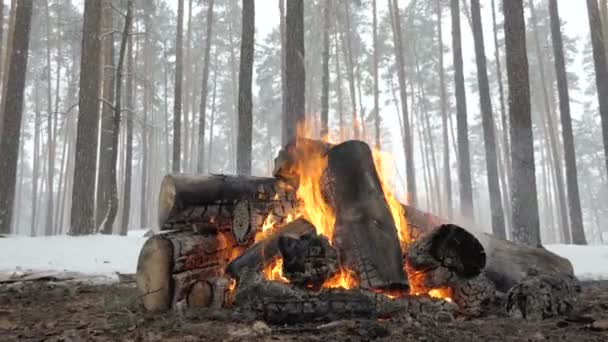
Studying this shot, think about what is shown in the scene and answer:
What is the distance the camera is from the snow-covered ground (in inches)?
262

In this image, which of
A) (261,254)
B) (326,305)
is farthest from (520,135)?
(326,305)

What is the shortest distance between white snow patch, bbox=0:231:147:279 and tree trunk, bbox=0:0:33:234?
2.60 metres

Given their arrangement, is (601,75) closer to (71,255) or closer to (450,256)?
(450,256)

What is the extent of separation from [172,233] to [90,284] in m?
2.28

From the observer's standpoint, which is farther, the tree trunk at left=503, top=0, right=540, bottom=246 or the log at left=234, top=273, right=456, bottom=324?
the tree trunk at left=503, top=0, right=540, bottom=246

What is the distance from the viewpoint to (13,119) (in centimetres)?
1033

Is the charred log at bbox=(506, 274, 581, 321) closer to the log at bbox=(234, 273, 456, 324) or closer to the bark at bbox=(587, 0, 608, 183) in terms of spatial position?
the log at bbox=(234, 273, 456, 324)

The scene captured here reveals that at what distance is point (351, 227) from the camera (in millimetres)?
4027

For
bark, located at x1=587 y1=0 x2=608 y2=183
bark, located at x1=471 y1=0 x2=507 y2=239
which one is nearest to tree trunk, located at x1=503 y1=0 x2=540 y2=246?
bark, located at x1=471 y1=0 x2=507 y2=239

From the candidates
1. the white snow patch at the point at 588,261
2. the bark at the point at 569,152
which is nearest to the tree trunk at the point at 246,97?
the white snow patch at the point at 588,261

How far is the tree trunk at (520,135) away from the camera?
8188 millimetres

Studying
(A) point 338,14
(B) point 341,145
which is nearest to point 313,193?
(B) point 341,145

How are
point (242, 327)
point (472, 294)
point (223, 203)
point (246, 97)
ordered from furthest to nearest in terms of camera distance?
point (246, 97), point (223, 203), point (472, 294), point (242, 327)

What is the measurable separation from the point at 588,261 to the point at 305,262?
7554 millimetres
